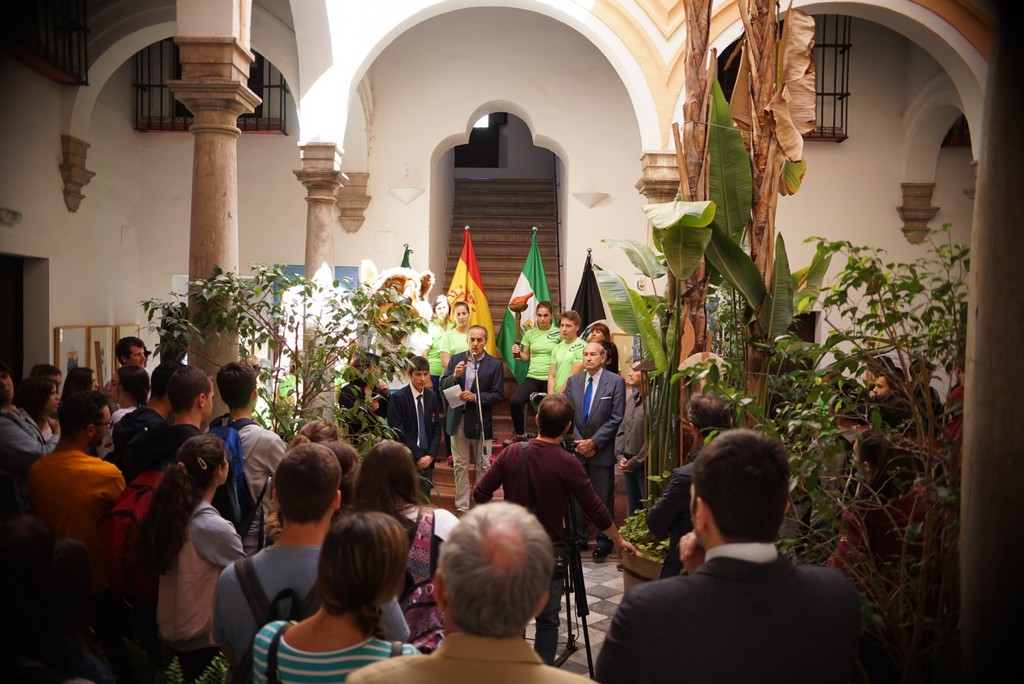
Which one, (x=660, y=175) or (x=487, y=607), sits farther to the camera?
(x=660, y=175)

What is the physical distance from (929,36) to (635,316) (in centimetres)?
644

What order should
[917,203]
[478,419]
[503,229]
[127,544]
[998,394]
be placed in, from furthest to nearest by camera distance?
[503,229] < [917,203] < [478,419] < [127,544] < [998,394]

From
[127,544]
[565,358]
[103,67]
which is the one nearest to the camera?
[127,544]

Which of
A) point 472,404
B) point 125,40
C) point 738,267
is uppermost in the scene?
point 125,40

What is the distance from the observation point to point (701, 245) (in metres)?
4.33

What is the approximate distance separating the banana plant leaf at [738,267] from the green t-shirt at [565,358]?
363 cm

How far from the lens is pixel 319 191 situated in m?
9.90

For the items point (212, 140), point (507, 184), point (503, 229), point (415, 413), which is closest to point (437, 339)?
point (415, 413)

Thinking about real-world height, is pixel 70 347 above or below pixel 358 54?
below

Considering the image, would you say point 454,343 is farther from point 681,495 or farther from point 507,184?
point 507,184

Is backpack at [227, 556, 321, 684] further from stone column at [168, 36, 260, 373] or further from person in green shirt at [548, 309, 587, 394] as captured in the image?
person in green shirt at [548, 309, 587, 394]

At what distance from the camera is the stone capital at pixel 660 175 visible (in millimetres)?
9352

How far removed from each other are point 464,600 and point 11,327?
1006cm

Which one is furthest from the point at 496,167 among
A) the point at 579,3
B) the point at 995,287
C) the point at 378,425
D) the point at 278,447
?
the point at 995,287
